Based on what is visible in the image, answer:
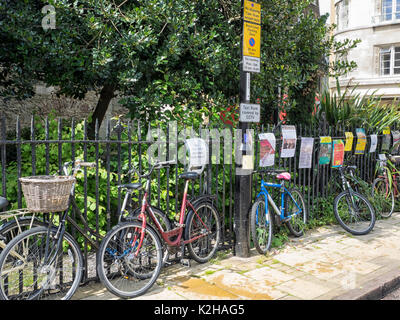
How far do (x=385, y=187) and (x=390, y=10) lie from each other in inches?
824

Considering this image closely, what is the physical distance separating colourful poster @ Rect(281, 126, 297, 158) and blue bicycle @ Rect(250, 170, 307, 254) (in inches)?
19.9

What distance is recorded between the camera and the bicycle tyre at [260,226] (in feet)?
16.0

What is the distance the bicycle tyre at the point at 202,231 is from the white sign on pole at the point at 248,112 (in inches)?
45.9

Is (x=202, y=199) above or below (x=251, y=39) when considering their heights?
below

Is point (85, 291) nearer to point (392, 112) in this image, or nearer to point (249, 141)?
point (249, 141)

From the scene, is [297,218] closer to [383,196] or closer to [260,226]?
[260,226]

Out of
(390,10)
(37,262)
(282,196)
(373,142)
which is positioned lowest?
(37,262)

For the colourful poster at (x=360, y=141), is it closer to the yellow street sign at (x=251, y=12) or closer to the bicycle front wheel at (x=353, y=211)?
the bicycle front wheel at (x=353, y=211)

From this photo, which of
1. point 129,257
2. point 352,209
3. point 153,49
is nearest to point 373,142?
point 352,209

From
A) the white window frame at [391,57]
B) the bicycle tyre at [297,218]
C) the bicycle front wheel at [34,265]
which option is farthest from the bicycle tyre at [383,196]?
the white window frame at [391,57]

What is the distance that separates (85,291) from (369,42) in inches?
1010

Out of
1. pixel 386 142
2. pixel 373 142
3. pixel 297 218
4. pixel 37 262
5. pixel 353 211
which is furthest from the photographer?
pixel 386 142

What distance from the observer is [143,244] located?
12.8 ft
